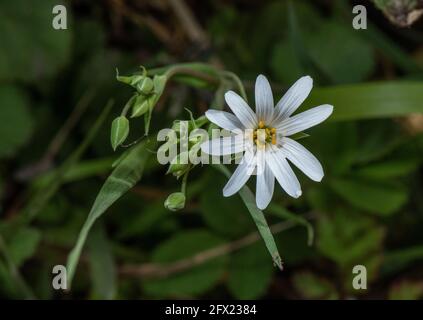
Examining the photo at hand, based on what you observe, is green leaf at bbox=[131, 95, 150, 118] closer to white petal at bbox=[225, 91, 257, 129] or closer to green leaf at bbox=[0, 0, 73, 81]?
white petal at bbox=[225, 91, 257, 129]

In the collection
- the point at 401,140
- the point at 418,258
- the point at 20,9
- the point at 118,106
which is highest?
the point at 20,9

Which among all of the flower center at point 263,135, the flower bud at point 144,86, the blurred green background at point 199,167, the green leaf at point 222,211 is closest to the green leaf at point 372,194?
the blurred green background at point 199,167

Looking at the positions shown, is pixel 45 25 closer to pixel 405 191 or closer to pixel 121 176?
pixel 121 176

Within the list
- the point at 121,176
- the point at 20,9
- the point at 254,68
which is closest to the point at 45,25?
the point at 20,9

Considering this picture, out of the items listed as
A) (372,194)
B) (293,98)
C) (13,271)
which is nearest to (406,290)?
(372,194)

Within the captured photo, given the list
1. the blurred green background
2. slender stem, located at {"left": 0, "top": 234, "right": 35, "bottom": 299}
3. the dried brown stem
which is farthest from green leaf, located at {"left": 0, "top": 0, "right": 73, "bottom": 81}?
the dried brown stem

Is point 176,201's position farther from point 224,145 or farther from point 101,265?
point 101,265
